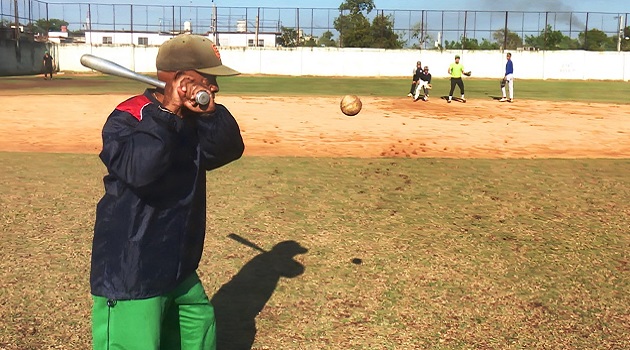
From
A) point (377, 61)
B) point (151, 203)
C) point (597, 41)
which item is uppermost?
point (597, 41)

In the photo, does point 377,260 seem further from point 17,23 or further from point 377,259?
point 17,23

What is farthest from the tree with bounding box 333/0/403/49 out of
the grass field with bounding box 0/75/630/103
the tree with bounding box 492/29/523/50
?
the grass field with bounding box 0/75/630/103

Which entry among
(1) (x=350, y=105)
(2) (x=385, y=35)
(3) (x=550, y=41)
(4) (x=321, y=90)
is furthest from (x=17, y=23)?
(3) (x=550, y=41)

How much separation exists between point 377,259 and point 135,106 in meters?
3.20

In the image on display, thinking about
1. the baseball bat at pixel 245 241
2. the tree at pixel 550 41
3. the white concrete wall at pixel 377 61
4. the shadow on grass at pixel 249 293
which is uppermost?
the tree at pixel 550 41

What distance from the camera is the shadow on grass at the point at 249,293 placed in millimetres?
3822

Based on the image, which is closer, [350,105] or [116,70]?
[116,70]

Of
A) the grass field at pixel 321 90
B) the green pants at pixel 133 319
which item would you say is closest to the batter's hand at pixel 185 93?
the green pants at pixel 133 319

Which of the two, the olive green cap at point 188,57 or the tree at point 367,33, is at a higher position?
the tree at point 367,33

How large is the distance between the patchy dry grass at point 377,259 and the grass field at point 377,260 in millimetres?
16

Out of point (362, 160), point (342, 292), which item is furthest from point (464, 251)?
point (362, 160)

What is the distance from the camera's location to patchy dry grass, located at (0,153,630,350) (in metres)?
3.93

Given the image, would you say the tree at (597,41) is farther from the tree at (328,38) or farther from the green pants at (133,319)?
the green pants at (133,319)

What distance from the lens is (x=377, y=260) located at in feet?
17.2
